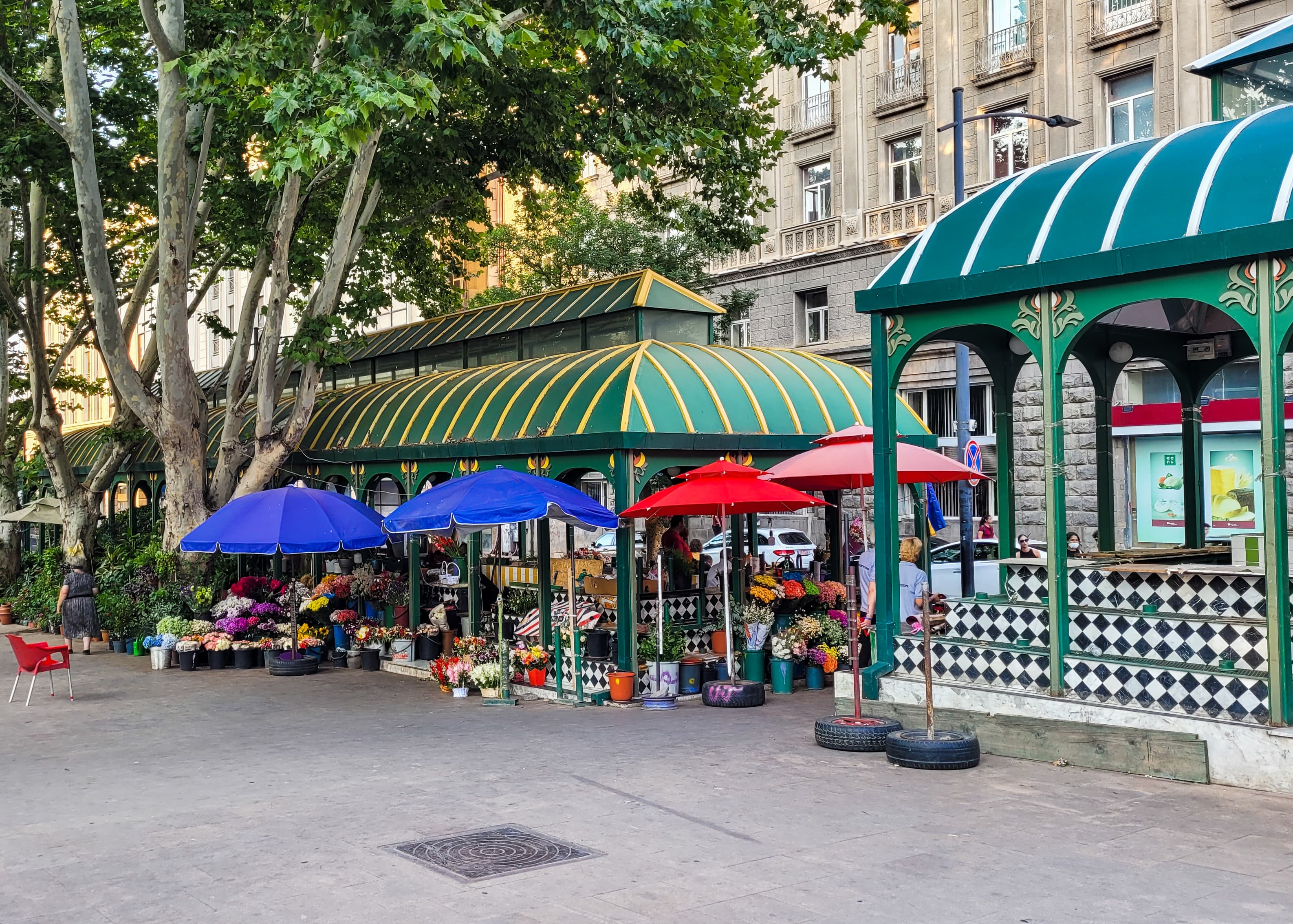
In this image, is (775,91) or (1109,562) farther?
(775,91)

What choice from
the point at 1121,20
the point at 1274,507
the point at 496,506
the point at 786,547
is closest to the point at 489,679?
the point at 496,506

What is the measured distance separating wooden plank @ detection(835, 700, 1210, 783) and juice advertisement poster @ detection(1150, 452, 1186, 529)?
18029 mm

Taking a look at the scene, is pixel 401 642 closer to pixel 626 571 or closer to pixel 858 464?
pixel 626 571

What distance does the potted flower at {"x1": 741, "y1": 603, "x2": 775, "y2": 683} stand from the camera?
51.7 ft

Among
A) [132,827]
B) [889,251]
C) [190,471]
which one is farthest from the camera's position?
[889,251]

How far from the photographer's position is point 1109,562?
12.3 meters

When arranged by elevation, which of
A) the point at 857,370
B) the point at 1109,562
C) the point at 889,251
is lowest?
the point at 1109,562

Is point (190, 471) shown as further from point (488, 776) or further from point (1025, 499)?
point (1025, 499)

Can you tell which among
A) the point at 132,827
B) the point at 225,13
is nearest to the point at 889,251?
the point at 225,13

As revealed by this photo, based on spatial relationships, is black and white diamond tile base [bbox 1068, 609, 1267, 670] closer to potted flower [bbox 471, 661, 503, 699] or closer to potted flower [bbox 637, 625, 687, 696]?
potted flower [bbox 637, 625, 687, 696]

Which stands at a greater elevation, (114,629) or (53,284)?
(53,284)

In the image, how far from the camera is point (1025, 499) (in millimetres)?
29672

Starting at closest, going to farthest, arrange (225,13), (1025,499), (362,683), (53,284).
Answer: (362,683) → (225,13) → (53,284) → (1025,499)

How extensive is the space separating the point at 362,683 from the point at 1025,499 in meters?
17.8
